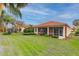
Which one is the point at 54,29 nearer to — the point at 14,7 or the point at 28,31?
the point at 28,31

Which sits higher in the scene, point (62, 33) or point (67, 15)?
point (67, 15)

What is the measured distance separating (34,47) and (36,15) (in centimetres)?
33

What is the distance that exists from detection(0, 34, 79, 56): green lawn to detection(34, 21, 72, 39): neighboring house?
55mm

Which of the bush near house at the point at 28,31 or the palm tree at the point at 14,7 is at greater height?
the palm tree at the point at 14,7

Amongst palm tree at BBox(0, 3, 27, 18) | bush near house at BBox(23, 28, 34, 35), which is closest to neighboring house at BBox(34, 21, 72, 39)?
bush near house at BBox(23, 28, 34, 35)

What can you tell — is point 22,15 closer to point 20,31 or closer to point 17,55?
point 20,31

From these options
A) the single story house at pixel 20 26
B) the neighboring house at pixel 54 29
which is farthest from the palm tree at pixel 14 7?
the neighboring house at pixel 54 29

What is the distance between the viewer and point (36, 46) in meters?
2.78

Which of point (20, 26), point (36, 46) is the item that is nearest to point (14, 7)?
point (20, 26)

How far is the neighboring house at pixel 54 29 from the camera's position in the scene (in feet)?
9.08

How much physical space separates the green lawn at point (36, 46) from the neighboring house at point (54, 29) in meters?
0.06

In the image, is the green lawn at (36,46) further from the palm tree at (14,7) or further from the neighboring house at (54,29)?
the palm tree at (14,7)

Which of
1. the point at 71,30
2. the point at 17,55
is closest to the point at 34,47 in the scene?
the point at 17,55

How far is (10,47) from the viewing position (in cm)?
276
